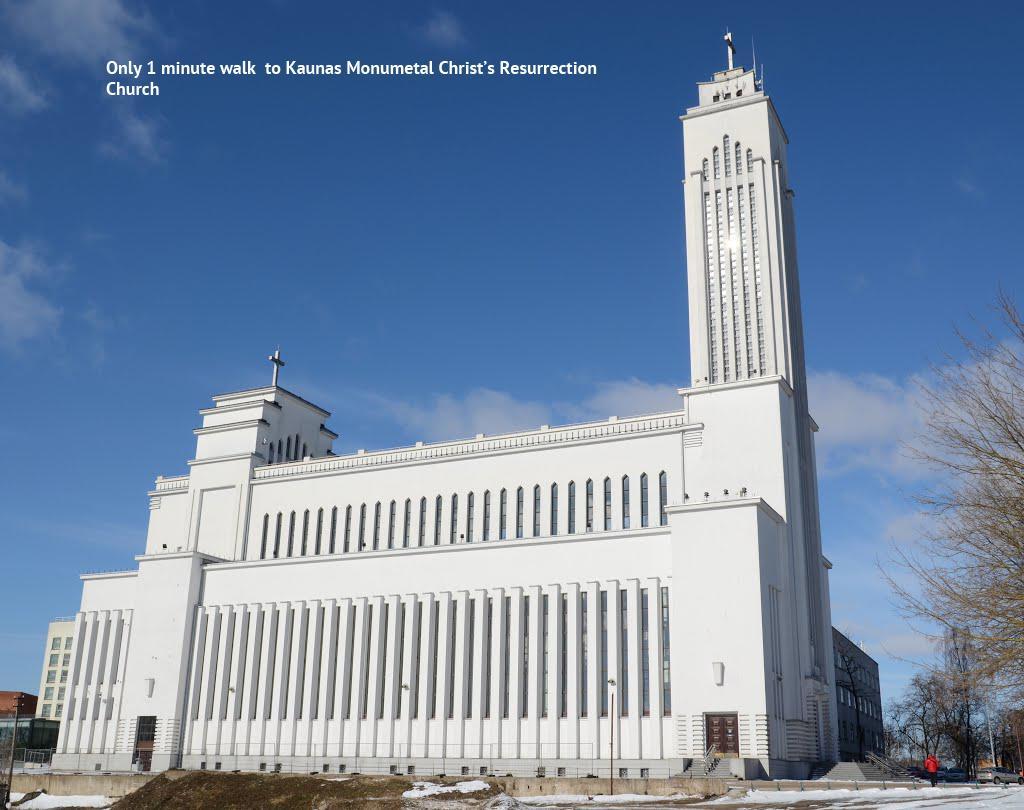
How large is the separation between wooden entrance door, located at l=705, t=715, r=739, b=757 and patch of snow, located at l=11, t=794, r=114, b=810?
94.2ft

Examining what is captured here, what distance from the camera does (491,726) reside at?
5353 centimetres

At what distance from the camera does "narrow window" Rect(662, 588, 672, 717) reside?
49469 mm

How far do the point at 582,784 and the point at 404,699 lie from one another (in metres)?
19.0

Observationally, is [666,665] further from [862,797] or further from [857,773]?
[862,797]

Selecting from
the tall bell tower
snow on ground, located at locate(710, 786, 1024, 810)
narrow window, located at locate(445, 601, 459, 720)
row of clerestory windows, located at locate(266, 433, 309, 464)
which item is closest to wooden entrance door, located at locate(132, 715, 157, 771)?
narrow window, located at locate(445, 601, 459, 720)

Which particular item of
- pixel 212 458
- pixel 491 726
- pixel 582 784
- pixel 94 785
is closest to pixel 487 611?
pixel 491 726

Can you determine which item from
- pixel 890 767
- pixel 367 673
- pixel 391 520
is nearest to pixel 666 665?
pixel 890 767

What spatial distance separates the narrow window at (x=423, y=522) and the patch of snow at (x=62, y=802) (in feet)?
81.9

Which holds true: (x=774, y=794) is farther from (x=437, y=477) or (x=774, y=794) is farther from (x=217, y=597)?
(x=217, y=597)

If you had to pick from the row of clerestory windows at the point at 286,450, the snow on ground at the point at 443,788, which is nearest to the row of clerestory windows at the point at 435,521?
the row of clerestory windows at the point at 286,450

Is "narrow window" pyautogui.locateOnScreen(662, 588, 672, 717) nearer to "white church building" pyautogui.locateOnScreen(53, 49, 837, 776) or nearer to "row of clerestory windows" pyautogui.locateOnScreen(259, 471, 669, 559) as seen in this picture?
"white church building" pyautogui.locateOnScreen(53, 49, 837, 776)

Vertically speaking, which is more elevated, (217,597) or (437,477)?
(437,477)

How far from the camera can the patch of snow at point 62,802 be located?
4706cm

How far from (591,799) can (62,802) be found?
28219 millimetres
